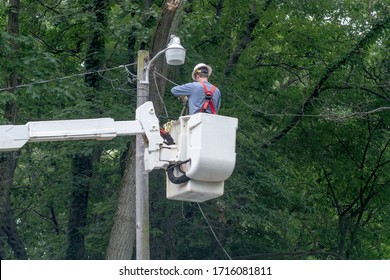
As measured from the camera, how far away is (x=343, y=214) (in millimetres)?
27688

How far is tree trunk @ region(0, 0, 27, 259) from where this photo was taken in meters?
20.1

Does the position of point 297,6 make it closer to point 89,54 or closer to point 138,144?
point 89,54

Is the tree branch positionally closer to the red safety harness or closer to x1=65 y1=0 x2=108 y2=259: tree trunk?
x1=65 y1=0 x2=108 y2=259: tree trunk

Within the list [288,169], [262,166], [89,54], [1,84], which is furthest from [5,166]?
[288,169]

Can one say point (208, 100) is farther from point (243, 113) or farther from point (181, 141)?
point (243, 113)

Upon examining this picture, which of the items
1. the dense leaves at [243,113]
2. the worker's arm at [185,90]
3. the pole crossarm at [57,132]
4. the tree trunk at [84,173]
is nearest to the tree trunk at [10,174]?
the dense leaves at [243,113]

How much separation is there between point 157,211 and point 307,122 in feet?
18.2

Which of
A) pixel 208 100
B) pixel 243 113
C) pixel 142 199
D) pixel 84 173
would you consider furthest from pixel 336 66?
pixel 208 100

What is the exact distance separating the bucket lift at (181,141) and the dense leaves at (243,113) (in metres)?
7.08

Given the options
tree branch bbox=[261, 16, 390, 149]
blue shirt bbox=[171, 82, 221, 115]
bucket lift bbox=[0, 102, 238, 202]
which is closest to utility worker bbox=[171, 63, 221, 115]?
blue shirt bbox=[171, 82, 221, 115]

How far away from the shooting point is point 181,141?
10.9 meters

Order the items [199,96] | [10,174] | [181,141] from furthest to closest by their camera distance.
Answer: [10,174] → [199,96] → [181,141]

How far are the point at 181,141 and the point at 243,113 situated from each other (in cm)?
1134

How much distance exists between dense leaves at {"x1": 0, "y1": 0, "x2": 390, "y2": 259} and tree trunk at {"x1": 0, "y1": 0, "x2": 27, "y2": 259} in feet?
0.56
